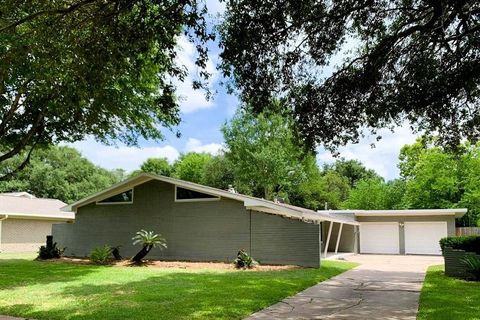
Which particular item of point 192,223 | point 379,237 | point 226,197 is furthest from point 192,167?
point 226,197

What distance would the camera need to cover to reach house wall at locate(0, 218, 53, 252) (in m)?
25.9

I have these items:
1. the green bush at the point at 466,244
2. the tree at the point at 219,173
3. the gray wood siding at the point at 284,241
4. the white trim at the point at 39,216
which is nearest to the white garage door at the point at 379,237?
the gray wood siding at the point at 284,241

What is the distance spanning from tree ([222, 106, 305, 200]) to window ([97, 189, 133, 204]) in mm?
20848

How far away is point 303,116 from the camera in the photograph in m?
11.4

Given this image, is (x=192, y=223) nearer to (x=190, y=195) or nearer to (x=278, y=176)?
(x=190, y=195)

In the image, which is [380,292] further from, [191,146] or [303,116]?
[191,146]

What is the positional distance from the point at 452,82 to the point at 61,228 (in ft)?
64.6

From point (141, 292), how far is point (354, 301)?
15.1ft

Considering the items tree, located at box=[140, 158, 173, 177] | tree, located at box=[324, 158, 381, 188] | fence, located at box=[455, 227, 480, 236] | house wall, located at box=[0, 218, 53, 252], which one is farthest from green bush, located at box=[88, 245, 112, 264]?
tree, located at box=[324, 158, 381, 188]

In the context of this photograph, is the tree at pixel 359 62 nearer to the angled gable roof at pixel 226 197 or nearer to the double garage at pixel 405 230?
the angled gable roof at pixel 226 197

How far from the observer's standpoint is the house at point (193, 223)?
1745cm

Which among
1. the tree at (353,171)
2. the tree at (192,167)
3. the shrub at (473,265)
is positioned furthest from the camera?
the tree at (353,171)

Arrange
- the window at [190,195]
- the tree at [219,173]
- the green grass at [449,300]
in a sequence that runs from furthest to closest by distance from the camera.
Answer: the tree at [219,173] < the window at [190,195] < the green grass at [449,300]

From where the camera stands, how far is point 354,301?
9242 mm
